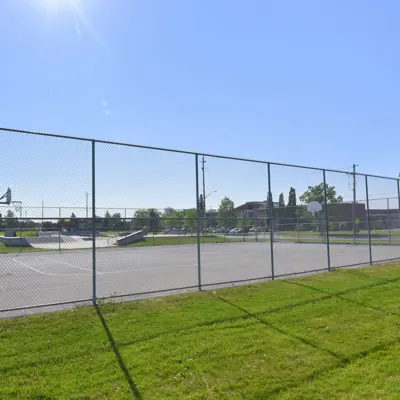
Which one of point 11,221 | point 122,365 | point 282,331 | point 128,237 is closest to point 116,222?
point 11,221

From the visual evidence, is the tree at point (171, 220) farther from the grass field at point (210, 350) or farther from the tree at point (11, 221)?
the tree at point (11, 221)

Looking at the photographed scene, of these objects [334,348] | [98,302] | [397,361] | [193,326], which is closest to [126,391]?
[193,326]

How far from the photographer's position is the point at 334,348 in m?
4.38

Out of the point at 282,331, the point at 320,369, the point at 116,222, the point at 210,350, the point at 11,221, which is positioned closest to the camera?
the point at 320,369

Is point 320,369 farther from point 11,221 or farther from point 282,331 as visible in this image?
point 11,221

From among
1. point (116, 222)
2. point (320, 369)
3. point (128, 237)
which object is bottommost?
point (320, 369)

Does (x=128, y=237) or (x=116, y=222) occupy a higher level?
(x=116, y=222)

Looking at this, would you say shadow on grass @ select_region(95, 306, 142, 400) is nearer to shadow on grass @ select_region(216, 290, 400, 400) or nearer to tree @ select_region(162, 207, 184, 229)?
shadow on grass @ select_region(216, 290, 400, 400)

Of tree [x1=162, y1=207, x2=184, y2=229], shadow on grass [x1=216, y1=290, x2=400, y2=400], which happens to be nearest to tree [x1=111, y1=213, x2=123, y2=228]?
tree [x1=162, y1=207, x2=184, y2=229]

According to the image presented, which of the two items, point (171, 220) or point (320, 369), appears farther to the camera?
point (171, 220)

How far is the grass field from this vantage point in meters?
3.44

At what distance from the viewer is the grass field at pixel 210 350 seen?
11.3 ft

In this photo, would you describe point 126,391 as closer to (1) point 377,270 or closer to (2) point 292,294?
(2) point 292,294

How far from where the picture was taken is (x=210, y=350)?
438 cm
